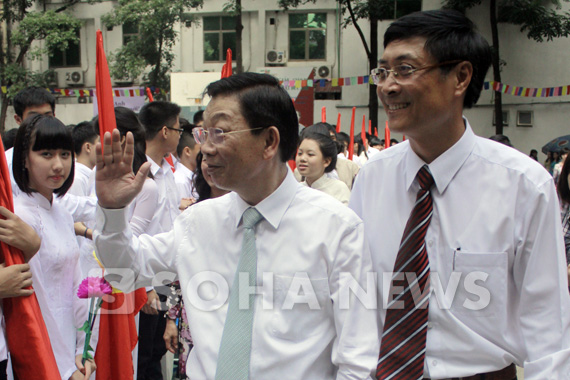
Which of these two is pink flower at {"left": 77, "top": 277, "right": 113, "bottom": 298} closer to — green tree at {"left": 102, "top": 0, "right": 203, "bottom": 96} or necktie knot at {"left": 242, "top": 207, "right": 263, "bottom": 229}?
necktie knot at {"left": 242, "top": 207, "right": 263, "bottom": 229}

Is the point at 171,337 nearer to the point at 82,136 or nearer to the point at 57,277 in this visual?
the point at 57,277

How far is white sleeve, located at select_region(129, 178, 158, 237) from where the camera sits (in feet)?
10.8

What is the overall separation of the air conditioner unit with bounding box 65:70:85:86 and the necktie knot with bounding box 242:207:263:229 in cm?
2108

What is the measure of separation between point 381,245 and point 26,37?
18.5m

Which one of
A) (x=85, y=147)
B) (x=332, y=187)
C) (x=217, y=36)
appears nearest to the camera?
(x=85, y=147)

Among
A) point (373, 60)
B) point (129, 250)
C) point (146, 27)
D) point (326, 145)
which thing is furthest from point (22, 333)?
point (373, 60)

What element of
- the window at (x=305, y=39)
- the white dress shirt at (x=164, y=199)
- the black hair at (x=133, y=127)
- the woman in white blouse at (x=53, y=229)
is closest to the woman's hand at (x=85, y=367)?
the woman in white blouse at (x=53, y=229)

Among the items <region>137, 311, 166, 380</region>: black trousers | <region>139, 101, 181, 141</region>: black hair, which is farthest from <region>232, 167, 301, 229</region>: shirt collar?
<region>139, 101, 181, 141</region>: black hair

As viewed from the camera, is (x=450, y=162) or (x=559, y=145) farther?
(x=559, y=145)

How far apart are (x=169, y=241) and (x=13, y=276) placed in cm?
70

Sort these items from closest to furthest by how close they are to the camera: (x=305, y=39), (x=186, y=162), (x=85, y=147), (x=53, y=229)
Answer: (x=53, y=229), (x=85, y=147), (x=186, y=162), (x=305, y=39)

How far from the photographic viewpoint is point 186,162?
5191 millimetres

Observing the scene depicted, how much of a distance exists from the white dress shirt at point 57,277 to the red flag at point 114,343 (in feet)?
0.44

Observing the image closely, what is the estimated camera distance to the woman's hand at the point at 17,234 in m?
2.17
